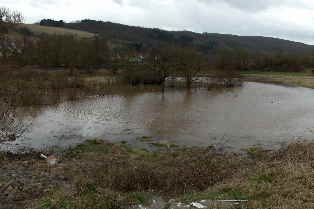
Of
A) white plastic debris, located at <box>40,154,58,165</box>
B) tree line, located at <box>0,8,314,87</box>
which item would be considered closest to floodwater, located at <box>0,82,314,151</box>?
white plastic debris, located at <box>40,154,58,165</box>

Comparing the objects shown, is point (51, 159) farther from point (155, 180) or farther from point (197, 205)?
point (197, 205)

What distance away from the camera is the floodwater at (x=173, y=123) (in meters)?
18.0

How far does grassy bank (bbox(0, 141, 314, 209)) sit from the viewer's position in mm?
8227

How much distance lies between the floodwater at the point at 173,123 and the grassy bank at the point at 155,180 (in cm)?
333

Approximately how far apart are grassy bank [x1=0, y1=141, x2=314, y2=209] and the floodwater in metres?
3.33

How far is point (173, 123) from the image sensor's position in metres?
22.7

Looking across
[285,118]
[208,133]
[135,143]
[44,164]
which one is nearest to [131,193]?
[44,164]

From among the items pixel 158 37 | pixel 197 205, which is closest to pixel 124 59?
pixel 197 205

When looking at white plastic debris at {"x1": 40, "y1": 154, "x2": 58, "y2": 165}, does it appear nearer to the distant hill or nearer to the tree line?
the tree line

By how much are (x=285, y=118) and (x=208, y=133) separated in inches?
352

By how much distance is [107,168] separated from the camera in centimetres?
1165

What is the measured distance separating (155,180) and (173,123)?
12.8 m

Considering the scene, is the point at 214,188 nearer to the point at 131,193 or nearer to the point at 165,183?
the point at 165,183

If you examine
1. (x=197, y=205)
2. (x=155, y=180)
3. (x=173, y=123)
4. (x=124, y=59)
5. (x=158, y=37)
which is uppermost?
(x=158, y=37)
